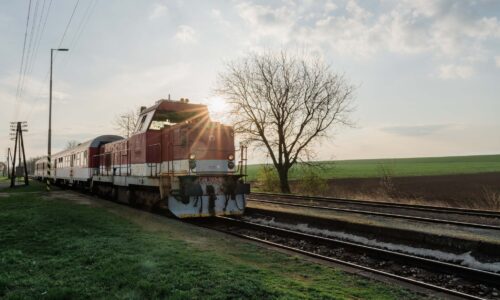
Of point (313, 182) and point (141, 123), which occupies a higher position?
point (141, 123)

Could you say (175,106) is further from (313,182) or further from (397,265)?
(313,182)

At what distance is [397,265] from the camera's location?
7.65m

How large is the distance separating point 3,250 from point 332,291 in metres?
6.20

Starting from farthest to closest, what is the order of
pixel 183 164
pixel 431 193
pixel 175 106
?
pixel 431 193, pixel 175 106, pixel 183 164

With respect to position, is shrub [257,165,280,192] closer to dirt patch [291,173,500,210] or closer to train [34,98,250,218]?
dirt patch [291,173,500,210]

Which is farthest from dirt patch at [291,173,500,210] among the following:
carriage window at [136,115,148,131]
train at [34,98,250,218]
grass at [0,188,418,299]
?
grass at [0,188,418,299]

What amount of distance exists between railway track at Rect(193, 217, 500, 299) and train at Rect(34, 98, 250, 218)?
2.04m

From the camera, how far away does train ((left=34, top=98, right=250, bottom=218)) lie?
12188 mm

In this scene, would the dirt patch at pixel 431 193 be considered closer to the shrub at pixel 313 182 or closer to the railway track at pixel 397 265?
the shrub at pixel 313 182

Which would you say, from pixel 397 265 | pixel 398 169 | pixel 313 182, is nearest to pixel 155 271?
pixel 397 265

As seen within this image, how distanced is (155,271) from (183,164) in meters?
6.74

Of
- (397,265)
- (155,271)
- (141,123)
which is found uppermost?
(141,123)

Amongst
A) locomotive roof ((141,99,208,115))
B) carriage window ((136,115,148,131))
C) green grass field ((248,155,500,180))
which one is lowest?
green grass field ((248,155,500,180))

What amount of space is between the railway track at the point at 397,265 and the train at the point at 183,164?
6.69 ft
